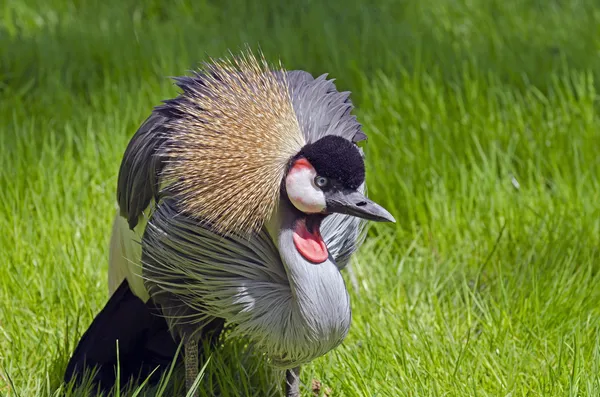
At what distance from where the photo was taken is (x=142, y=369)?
2336mm

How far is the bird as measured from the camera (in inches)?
71.0

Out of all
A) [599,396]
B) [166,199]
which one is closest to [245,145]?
[166,199]

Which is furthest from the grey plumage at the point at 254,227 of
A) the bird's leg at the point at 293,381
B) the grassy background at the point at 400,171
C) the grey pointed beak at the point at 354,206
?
the grassy background at the point at 400,171

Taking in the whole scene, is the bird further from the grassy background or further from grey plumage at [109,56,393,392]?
the grassy background

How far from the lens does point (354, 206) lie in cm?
178

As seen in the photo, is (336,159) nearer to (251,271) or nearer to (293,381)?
(251,271)

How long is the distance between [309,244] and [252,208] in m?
0.13

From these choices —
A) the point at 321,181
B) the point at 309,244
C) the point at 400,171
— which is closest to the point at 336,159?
the point at 321,181

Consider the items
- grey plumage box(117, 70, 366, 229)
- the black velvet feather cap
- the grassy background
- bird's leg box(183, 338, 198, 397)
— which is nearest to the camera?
the black velvet feather cap

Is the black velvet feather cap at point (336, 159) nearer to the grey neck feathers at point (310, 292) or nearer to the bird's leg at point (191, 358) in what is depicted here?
the grey neck feathers at point (310, 292)

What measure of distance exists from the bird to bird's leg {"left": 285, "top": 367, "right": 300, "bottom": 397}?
15 cm

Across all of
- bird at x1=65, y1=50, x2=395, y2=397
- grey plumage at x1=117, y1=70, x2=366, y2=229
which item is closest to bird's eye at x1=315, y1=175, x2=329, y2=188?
bird at x1=65, y1=50, x2=395, y2=397

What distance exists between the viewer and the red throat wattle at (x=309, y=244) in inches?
71.5

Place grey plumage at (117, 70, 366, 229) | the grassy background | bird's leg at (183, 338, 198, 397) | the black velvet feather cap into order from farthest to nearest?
the grassy background < bird's leg at (183, 338, 198, 397) < grey plumage at (117, 70, 366, 229) < the black velvet feather cap
